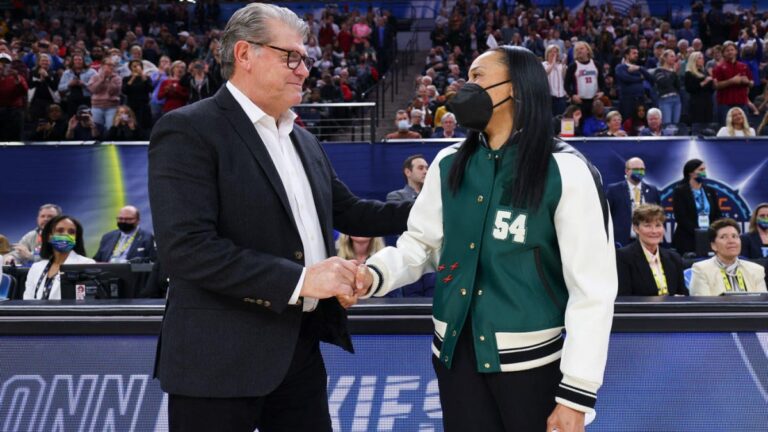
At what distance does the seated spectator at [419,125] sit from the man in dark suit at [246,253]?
32.7 feet

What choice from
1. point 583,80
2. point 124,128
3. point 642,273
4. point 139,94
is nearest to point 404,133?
point 583,80

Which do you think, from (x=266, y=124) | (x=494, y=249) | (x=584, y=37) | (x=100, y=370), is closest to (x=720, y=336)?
(x=494, y=249)

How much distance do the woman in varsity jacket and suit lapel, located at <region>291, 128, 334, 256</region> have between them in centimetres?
43

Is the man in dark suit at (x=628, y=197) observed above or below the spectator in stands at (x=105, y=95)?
below

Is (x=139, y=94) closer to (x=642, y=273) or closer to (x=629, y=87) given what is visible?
(x=629, y=87)

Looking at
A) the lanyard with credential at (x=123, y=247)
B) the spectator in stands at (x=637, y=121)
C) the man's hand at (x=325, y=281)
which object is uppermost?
the man's hand at (x=325, y=281)

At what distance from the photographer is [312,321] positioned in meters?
2.77

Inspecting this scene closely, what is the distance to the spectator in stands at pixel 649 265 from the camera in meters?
6.42

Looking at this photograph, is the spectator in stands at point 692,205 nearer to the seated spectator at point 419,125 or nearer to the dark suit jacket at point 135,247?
the seated spectator at point 419,125

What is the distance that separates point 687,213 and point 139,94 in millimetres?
8921

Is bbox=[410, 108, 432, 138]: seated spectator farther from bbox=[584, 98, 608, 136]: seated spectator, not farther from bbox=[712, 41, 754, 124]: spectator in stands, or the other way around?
bbox=[712, 41, 754, 124]: spectator in stands

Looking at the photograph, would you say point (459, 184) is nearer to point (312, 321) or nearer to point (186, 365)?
point (312, 321)

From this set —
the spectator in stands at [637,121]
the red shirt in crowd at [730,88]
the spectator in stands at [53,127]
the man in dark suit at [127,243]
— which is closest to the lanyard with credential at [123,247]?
the man in dark suit at [127,243]

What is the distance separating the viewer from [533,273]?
239cm
